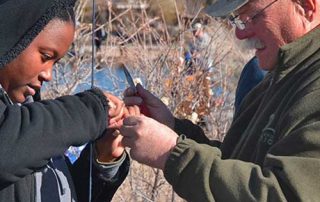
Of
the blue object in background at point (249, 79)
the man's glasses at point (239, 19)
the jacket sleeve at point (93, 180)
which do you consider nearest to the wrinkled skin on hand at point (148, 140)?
the jacket sleeve at point (93, 180)

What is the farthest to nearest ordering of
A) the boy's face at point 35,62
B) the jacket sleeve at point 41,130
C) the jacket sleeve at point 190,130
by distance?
the jacket sleeve at point 190,130, the boy's face at point 35,62, the jacket sleeve at point 41,130

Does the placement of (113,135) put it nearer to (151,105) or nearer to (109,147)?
(109,147)

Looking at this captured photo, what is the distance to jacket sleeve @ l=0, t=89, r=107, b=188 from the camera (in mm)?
2191

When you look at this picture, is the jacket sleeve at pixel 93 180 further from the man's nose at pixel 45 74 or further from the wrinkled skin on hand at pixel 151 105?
the man's nose at pixel 45 74

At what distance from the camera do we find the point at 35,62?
2.35 metres

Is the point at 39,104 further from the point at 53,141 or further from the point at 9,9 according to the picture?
the point at 9,9

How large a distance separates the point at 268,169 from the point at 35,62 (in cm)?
77

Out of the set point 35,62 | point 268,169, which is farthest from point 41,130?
point 268,169

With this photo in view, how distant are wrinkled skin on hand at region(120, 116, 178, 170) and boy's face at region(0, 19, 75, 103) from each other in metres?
0.32

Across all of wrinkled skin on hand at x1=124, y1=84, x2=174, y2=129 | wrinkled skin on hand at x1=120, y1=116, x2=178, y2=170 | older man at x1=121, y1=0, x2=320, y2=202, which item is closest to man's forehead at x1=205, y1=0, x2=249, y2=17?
older man at x1=121, y1=0, x2=320, y2=202

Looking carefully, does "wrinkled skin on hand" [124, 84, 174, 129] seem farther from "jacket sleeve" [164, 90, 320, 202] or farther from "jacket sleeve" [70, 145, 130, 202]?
"jacket sleeve" [164, 90, 320, 202]

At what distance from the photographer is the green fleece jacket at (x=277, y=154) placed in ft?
7.42

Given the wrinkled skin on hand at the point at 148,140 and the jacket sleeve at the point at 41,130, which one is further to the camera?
the wrinkled skin on hand at the point at 148,140

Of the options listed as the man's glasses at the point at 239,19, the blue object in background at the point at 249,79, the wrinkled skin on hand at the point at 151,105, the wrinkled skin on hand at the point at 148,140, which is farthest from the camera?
the blue object in background at the point at 249,79
